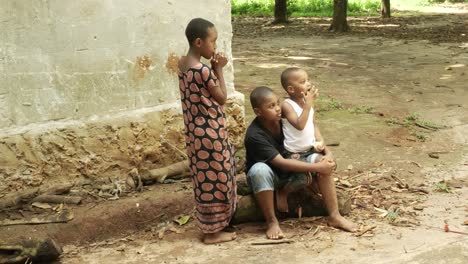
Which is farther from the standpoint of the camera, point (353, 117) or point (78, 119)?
point (353, 117)

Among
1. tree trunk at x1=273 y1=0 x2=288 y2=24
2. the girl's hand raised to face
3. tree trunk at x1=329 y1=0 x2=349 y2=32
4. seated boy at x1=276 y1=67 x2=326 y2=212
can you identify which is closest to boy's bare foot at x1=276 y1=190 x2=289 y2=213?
seated boy at x1=276 y1=67 x2=326 y2=212

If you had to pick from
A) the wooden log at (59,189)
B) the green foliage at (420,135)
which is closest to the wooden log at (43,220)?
the wooden log at (59,189)

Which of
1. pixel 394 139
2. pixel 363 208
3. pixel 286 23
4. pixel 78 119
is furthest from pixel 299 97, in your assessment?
pixel 286 23

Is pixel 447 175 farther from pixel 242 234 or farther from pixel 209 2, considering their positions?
pixel 209 2

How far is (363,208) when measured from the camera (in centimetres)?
438

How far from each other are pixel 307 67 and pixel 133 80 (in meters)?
5.81

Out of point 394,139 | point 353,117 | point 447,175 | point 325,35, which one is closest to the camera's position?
point 447,175

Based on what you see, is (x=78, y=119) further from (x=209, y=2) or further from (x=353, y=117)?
(x=353, y=117)

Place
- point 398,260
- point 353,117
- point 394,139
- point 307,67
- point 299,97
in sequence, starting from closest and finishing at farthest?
1. point 398,260
2. point 299,97
3. point 394,139
4. point 353,117
5. point 307,67

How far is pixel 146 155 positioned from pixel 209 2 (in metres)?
1.37

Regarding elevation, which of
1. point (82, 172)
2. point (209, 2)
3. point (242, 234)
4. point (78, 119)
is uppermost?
point (209, 2)

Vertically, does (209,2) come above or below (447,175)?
above

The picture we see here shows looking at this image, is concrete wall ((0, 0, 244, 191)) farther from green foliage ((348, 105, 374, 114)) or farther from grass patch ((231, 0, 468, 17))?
grass patch ((231, 0, 468, 17))

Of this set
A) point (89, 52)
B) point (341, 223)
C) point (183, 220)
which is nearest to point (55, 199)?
point (183, 220)
